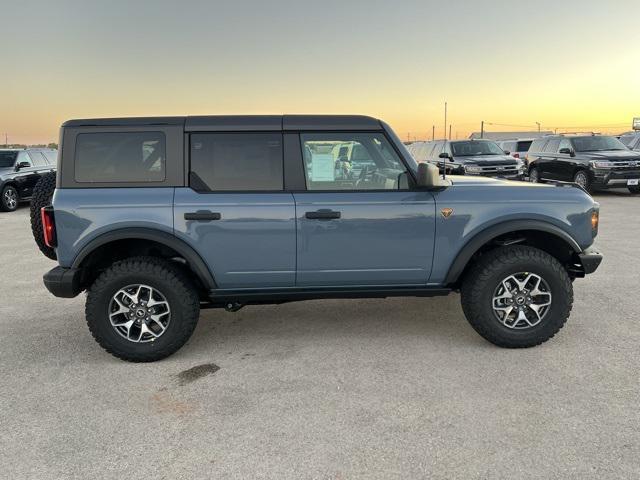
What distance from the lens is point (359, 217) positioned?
3.56 meters

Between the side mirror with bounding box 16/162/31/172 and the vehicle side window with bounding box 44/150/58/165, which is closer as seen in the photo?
the side mirror with bounding box 16/162/31/172

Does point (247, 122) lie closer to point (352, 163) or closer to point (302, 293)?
point (352, 163)

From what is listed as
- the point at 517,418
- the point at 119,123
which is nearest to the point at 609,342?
the point at 517,418

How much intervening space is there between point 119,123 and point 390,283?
238cm

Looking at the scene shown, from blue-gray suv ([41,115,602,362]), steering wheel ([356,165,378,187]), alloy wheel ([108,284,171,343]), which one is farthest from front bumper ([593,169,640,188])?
alloy wheel ([108,284,171,343])

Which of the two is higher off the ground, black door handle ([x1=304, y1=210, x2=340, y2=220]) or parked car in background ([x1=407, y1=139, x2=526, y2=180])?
parked car in background ([x1=407, y1=139, x2=526, y2=180])

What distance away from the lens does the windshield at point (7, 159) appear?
12.8 meters

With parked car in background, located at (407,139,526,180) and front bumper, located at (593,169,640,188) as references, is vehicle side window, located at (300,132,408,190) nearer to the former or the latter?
parked car in background, located at (407,139,526,180)

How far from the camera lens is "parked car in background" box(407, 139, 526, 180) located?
1369cm

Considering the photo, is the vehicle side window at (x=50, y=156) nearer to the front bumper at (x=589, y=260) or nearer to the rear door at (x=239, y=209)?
Result: the rear door at (x=239, y=209)

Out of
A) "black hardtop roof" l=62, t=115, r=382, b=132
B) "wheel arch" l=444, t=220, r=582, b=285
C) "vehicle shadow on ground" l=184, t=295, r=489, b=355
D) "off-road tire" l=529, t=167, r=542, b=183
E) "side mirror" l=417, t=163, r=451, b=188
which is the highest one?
"black hardtop roof" l=62, t=115, r=382, b=132

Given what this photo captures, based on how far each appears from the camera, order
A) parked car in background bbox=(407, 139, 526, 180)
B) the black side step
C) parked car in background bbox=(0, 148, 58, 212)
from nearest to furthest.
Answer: the black side step → parked car in background bbox=(0, 148, 58, 212) → parked car in background bbox=(407, 139, 526, 180)

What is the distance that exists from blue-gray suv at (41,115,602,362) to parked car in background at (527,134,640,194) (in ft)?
35.5

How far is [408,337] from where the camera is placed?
4.01 m
